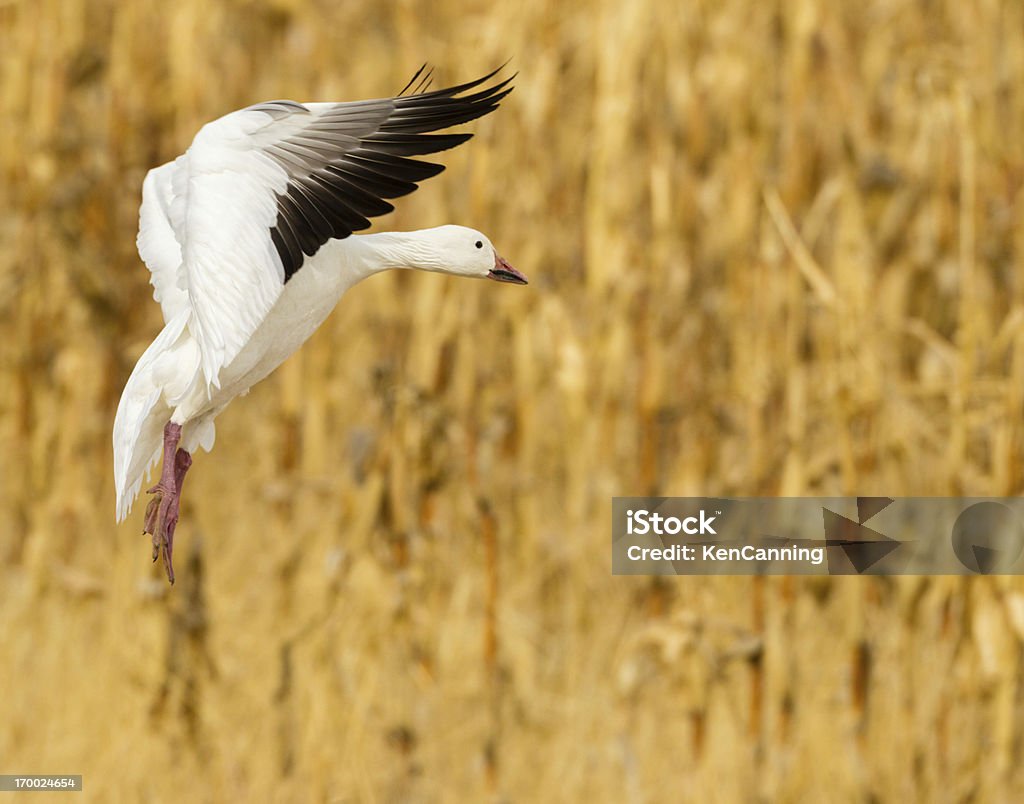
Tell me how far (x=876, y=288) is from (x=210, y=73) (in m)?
1.99

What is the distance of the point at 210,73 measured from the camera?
13.6ft

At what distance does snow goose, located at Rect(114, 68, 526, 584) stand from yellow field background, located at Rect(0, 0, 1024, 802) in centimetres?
131

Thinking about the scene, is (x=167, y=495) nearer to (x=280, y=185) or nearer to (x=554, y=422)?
(x=280, y=185)

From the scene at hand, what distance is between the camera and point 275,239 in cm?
149

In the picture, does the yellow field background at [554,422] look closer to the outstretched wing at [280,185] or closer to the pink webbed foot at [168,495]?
the pink webbed foot at [168,495]

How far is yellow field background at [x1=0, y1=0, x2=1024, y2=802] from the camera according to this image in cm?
324

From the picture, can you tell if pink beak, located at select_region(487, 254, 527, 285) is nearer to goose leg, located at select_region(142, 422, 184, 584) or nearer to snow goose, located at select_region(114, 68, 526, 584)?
snow goose, located at select_region(114, 68, 526, 584)

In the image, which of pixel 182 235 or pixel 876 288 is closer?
pixel 182 235

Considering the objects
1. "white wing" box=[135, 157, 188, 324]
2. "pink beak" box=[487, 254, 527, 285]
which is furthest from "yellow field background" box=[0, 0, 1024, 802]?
"pink beak" box=[487, 254, 527, 285]

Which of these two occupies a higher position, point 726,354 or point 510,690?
point 726,354

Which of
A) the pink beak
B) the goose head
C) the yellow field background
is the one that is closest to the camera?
the goose head

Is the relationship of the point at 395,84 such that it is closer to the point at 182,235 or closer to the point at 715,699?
the point at 715,699

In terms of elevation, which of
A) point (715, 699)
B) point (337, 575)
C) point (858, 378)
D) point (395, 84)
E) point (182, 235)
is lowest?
point (715, 699)

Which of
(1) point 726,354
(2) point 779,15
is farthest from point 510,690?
(2) point 779,15
